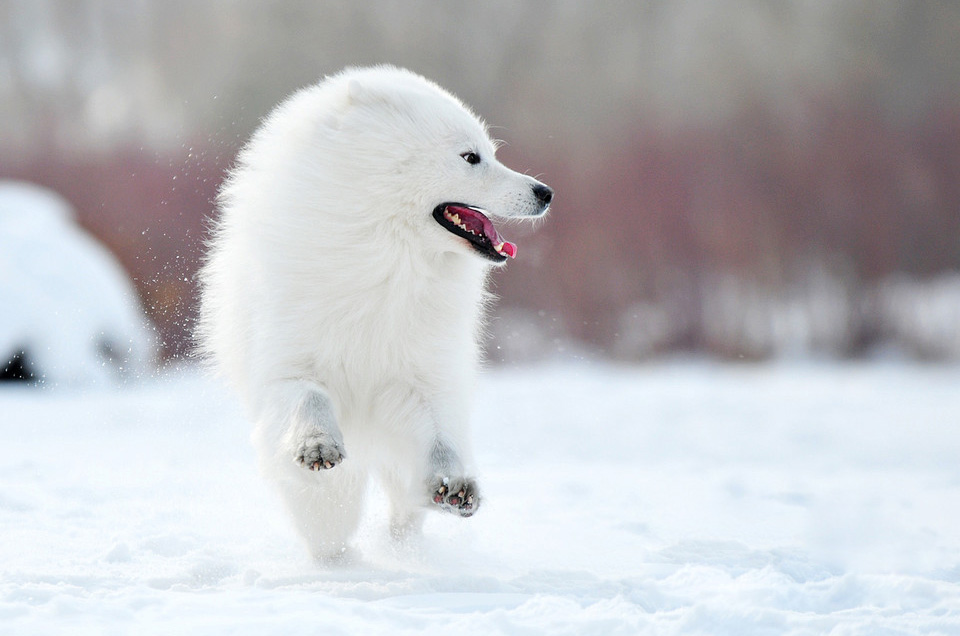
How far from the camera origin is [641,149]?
43.9ft

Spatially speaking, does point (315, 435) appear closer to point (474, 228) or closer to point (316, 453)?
point (316, 453)

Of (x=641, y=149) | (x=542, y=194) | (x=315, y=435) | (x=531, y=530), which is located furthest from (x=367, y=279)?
(x=641, y=149)

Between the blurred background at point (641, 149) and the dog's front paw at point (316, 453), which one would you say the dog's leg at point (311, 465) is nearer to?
the dog's front paw at point (316, 453)

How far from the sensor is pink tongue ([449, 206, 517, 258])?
3.80 m

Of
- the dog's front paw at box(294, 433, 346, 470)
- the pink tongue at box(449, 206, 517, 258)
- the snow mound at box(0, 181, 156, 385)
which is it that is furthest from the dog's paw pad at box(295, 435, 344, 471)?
the snow mound at box(0, 181, 156, 385)

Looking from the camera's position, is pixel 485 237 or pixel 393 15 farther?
pixel 393 15

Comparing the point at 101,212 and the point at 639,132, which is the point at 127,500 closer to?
the point at 101,212

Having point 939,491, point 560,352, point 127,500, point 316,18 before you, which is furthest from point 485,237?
point 316,18

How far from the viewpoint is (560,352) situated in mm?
11734

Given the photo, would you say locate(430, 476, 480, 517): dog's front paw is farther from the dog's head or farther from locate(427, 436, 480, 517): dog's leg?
the dog's head

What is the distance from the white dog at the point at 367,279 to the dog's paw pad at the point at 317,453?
19 centimetres

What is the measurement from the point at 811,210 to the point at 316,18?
7824mm

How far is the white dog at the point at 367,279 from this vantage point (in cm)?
364

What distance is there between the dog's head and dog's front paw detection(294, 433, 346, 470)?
89 centimetres
